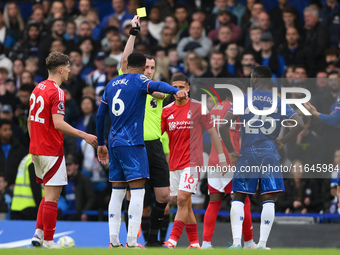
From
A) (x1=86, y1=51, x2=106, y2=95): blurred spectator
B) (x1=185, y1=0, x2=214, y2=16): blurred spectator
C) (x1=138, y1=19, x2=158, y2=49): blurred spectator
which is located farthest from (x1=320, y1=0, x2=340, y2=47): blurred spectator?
(x1=86, y1=51, x2=106, y2=95): blurred spectator

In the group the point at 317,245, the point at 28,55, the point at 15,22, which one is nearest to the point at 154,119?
the point at 317,245

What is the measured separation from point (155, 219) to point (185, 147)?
113 centimetres

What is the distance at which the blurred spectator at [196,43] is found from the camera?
16.0 metres

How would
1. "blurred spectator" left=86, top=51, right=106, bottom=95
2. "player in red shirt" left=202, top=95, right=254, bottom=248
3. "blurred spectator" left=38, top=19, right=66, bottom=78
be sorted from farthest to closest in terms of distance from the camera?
1. "blurred spectator" left=38, top=19, right=66, bottom=78
2. "blurred spectator" left=86, top=51, right=106, bottom=95
3. "player in red shirt" left=202, top=95, right=254, bottom=248

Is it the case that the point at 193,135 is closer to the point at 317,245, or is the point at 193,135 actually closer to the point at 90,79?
the point at 317,245

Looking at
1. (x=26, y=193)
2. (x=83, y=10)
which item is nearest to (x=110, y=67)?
(x=83, y=10)

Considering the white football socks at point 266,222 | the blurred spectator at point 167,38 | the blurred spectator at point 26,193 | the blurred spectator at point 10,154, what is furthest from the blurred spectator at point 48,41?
the white football socks at point 266,222

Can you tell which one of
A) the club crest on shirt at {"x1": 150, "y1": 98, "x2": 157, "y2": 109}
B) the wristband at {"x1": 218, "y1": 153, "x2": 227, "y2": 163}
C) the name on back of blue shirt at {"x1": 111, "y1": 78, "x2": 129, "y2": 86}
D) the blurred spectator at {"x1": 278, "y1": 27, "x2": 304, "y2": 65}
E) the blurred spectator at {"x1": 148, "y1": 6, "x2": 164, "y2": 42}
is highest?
the blurred spectator at {"x1": 148, "y1": 6, "x2": 164, "y2": 42}

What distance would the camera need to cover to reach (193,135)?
10.5 meters

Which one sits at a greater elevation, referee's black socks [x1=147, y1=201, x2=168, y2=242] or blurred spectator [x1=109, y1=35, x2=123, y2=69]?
blurred spectator [x1=109, y1=35, x2=123, y2=69]

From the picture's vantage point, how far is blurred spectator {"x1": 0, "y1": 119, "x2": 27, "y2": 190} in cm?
1478

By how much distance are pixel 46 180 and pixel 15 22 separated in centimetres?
1019

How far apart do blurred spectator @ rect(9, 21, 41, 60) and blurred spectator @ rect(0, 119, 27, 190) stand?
307 cm

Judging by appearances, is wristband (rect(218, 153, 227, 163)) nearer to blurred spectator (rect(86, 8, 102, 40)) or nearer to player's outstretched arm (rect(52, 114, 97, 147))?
player's outstretched arm (rect(52, 114, 97, 147))
